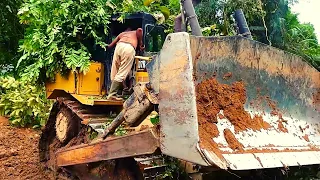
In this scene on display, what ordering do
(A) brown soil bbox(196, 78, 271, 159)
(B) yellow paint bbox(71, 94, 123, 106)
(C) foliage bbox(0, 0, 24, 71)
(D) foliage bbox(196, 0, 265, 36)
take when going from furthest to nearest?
(C) foliage bbox(0, 0, 24, 71) → (D) foliage bbox(196, 0, 265, 36) → (B) yellow paint bbox(71, 94, 123, 106) → (A) brown soil bbox(196, 78, 271, 159)

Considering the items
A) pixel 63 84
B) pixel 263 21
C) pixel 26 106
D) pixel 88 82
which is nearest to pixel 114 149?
pixel 88 82

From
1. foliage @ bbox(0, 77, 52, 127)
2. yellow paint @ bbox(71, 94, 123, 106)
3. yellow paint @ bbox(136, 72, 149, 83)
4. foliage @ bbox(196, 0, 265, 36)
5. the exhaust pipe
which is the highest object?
foliage @ bbox(196, 0, 265, 36)

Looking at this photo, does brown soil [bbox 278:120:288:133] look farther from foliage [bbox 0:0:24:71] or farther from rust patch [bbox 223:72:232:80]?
foliage [bbox 0:0:24:71]

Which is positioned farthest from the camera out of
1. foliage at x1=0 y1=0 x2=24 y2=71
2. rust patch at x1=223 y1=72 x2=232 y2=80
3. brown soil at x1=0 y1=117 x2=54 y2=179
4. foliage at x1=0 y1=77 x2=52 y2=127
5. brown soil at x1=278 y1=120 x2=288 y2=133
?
foliage at x1=0 y1=0 x2=24 y2=71

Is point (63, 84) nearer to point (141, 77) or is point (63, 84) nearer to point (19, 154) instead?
point (141, 77)

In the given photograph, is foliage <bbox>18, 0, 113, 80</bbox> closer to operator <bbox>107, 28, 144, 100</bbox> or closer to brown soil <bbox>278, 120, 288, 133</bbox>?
operator <bbox>107, 28, 144, 100</bbox>

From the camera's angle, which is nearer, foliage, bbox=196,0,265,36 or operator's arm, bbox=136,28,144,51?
operator's arm, bbox=136,28,144,51

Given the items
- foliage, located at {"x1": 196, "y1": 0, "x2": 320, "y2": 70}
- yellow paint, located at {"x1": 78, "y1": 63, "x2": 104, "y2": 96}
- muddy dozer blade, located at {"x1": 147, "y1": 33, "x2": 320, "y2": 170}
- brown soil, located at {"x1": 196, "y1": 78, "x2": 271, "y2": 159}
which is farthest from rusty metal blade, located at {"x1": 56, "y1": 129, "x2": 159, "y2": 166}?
foliage, located at {"x1": 196, "y1": 0, "x2": 320, "y2": 70}

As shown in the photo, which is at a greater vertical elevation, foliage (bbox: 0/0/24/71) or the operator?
foliage (bbox: 0/0/24/71)

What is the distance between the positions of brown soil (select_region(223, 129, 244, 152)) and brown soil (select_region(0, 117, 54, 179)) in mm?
3979

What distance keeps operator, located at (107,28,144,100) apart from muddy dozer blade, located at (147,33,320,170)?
1.96 meters

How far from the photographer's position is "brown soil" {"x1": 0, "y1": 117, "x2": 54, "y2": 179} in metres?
6.79

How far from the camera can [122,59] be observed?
17.9 feet

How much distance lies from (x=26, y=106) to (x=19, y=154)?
1.52 meters
